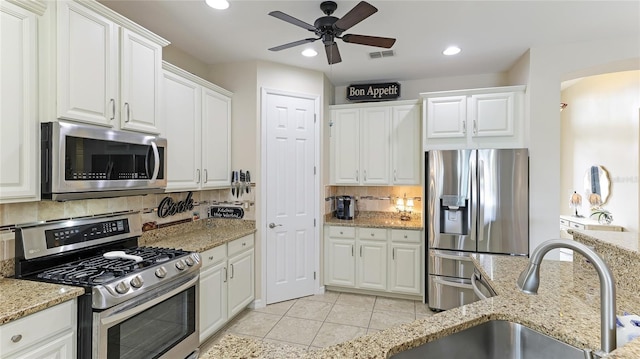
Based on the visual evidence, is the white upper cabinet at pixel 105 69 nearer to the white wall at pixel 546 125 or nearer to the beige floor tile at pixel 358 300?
the beige floor tile at pixel 358 300

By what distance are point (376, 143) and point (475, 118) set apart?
3.80ft

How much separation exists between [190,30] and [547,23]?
3086 mm

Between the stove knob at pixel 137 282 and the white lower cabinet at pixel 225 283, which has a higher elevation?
the stove knob at pixel 137 282

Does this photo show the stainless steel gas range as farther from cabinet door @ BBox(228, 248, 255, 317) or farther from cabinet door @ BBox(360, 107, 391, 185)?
cabinet door @ BBox(360, 107, 391, 185)

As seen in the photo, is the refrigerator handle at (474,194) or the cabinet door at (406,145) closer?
the refrigerator handle at (474,194)

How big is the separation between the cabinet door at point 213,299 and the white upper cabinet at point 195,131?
0.80 meters

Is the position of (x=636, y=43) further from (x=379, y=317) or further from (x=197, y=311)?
(x=197, y=311)

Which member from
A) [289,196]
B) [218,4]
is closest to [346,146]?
[289,196]

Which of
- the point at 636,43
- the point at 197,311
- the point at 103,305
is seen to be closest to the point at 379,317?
the point at 197,311

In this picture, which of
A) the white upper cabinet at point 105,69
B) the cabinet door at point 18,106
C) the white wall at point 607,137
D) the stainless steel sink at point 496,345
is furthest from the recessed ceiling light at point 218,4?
the white wall at point 607,137

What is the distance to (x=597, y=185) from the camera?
490 centimetres

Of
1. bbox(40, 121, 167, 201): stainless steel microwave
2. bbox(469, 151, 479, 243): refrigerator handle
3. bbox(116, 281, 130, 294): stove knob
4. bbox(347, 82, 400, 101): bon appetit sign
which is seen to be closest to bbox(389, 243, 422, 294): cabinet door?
bbox(469, 151, 479, 243): refrigerator handle

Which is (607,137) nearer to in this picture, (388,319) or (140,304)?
(388,319)

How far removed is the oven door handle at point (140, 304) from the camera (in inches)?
65.6
